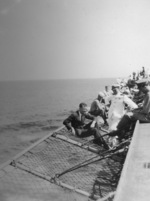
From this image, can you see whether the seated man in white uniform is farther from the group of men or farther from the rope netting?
the rope netting

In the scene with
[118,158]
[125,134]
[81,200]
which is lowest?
[81,200]

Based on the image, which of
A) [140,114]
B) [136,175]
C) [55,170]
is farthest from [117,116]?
[136,175]

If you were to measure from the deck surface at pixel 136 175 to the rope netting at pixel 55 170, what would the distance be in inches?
115

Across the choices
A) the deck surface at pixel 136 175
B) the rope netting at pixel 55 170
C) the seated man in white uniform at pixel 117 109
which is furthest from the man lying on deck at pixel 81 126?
the deck surface at pixel 136 175

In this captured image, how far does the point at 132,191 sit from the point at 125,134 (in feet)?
15.4

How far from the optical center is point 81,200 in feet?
30.5

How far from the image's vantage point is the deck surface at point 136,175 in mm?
2543

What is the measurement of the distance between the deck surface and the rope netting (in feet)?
9.55

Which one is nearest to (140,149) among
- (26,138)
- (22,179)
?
(22,179)

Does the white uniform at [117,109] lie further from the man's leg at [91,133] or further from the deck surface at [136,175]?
the deck surface at [136,175]

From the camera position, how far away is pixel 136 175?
3.02m

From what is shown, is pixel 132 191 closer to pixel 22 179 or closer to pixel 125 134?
pixel 125 134

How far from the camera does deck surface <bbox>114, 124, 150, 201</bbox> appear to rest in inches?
100

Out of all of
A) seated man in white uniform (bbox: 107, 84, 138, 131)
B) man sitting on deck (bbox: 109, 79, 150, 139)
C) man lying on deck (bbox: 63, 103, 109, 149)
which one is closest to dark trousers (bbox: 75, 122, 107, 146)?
man lying on deck (bbox: 63, 103, 109, 149)
